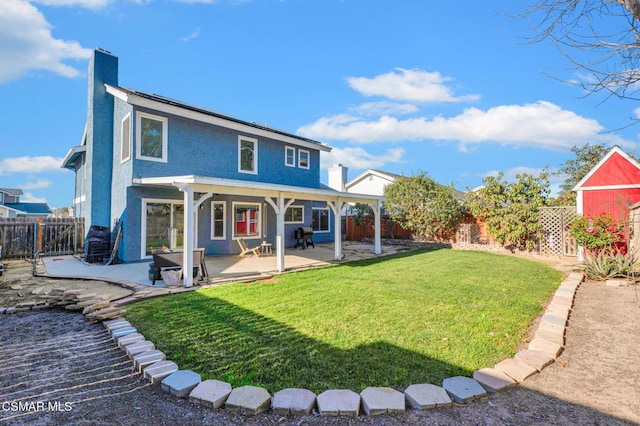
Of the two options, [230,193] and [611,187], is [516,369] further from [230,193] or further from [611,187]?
[611,187]

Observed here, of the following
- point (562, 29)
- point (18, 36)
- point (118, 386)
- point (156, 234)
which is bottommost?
point (118, 386)

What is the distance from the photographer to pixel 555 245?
13.5 metres

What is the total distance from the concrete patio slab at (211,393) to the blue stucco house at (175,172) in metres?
5.67

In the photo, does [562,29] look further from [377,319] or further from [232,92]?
[232,92]

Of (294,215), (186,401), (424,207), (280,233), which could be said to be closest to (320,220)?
(294,215)

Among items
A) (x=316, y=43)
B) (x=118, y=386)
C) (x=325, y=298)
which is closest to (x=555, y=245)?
(x=325, y=298)

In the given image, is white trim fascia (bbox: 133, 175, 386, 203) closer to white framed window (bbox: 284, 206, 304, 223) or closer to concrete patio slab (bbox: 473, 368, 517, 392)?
white framed window (bbox: 284, 206, 304, 223)

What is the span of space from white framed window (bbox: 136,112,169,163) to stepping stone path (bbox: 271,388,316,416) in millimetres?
10142

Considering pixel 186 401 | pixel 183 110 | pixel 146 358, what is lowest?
pixel 186 401

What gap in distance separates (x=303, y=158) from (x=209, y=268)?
8.50 metres

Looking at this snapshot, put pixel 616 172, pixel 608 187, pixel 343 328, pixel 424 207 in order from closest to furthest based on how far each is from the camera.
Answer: pixel 343 328
pixel 616 172
pixel 608 187
pixel 424 207

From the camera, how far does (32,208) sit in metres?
34.6

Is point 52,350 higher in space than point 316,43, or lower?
lower

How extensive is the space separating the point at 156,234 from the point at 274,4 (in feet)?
30.6
